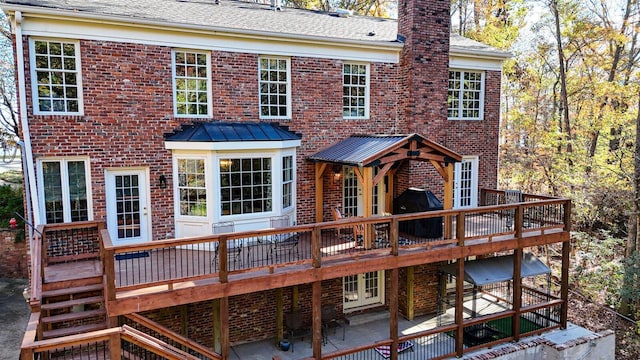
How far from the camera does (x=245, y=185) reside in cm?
1005

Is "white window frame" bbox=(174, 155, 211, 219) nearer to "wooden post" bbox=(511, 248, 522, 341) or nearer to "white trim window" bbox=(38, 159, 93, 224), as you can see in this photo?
"white trim window" bbox=(38, 159, 93, 224)

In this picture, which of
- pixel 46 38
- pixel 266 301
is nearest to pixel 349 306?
pixel 266 301

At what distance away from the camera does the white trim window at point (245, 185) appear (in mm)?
9828

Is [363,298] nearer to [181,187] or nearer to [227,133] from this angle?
[181,187]

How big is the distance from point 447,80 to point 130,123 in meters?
8.43

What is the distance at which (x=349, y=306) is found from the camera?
12.1 m

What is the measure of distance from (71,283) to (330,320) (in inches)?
228

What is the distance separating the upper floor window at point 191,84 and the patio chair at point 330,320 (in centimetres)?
547

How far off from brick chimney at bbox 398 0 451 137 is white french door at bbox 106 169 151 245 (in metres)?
7.12

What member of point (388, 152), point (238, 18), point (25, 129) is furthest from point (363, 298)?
point (25, 129)

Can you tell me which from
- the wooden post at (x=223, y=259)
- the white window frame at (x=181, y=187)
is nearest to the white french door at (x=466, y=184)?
the white window frame at (x=181, y=187)

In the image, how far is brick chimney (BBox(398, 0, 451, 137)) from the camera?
1196 cm

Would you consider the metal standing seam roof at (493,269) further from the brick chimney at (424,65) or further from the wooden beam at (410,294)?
the brick chimney at (424,65)

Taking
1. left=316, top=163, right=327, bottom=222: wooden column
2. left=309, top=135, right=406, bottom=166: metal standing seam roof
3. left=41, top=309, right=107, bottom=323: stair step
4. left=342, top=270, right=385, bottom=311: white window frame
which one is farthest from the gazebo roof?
left=41, top=309, right=107, bottom=323: stair step
